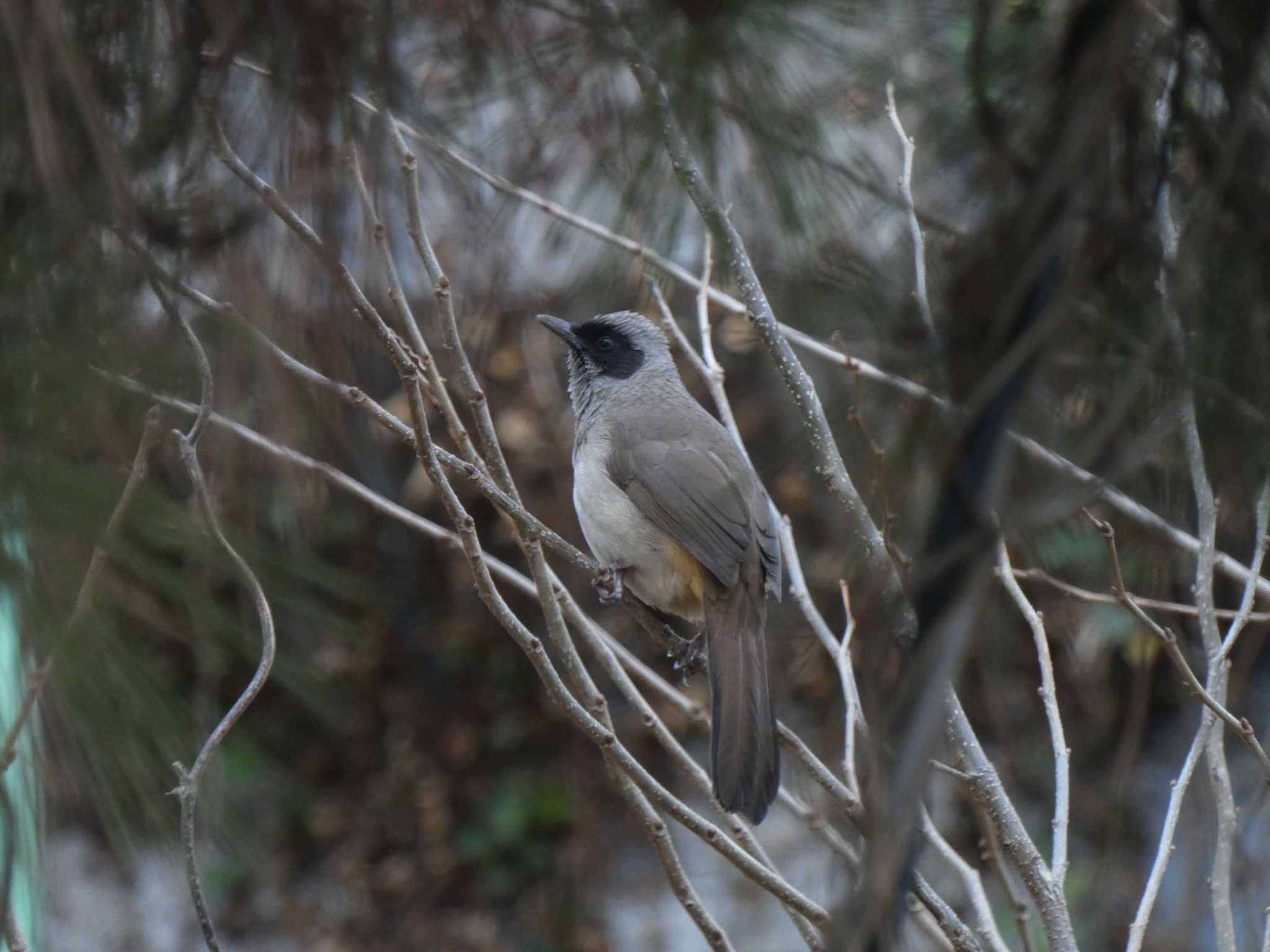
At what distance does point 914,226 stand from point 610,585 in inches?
100

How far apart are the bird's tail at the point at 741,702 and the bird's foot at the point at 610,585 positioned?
309 mm

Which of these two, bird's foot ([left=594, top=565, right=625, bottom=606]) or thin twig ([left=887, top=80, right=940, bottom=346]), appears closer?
thin twig ([left=887, top=80, right=940, bottom=346])

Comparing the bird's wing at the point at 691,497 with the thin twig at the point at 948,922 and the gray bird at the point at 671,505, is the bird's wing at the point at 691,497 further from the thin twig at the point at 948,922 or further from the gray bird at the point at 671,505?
the thin twig at the point at 948,922

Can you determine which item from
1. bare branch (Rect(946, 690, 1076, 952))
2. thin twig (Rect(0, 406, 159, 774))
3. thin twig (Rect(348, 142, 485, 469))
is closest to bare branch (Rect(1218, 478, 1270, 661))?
bare branch (Rect(946, 690, 1076, 952))

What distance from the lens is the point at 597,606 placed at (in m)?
7.37

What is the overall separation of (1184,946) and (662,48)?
5.44 feet

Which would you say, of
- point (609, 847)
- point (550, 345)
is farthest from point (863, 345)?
point (609, 847)

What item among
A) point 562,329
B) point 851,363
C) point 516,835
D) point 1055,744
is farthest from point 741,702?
point 516,835

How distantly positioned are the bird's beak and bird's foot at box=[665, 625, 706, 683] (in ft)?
3.63

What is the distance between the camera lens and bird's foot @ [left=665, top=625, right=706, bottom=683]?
12.4 feet

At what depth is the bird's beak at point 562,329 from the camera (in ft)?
14.3

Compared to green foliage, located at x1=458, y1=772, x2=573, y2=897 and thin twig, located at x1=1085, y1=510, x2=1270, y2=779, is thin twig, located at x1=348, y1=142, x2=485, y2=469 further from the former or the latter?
green foliage, located at x1=458, y1=772, x2=573, y2=897

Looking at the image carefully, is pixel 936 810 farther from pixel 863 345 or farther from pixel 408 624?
pixel 863 345

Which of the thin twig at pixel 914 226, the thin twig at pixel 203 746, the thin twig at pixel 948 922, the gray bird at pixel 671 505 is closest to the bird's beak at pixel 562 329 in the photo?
the gray bird at pixel 671 505
